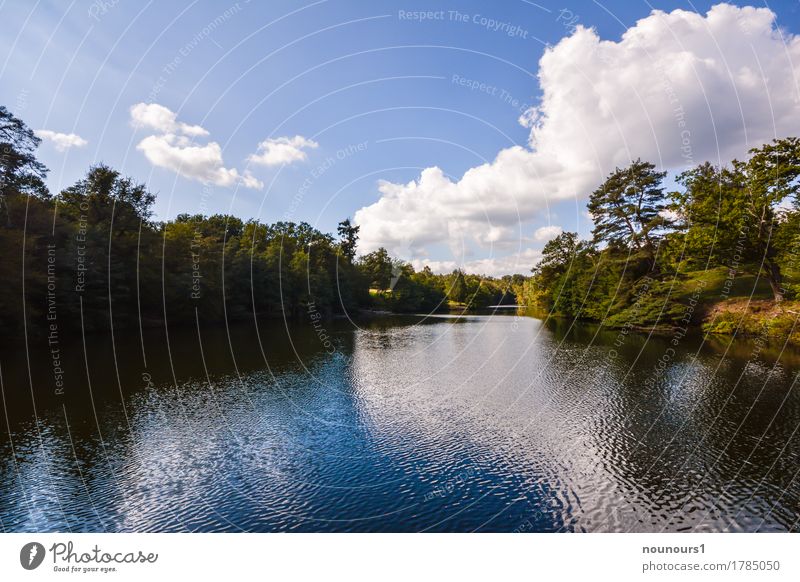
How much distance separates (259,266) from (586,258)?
6446 cm

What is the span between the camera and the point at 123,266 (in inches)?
2140

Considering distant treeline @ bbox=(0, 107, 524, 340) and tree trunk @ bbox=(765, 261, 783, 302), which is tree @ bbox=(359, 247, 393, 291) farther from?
tree trunk @ bbox=(765, 261, 783, 302)

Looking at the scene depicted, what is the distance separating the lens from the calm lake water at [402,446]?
12.8 meters

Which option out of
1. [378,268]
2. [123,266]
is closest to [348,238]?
[378,268]

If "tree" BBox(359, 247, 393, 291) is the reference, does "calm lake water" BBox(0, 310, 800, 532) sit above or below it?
below

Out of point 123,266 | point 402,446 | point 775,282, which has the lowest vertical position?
point 402,446

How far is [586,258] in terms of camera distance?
79.3 meters

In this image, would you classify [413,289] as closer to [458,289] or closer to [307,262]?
[458,289]

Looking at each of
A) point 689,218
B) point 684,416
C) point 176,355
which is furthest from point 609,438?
point 689,218

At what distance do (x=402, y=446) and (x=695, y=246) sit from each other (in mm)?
45715
